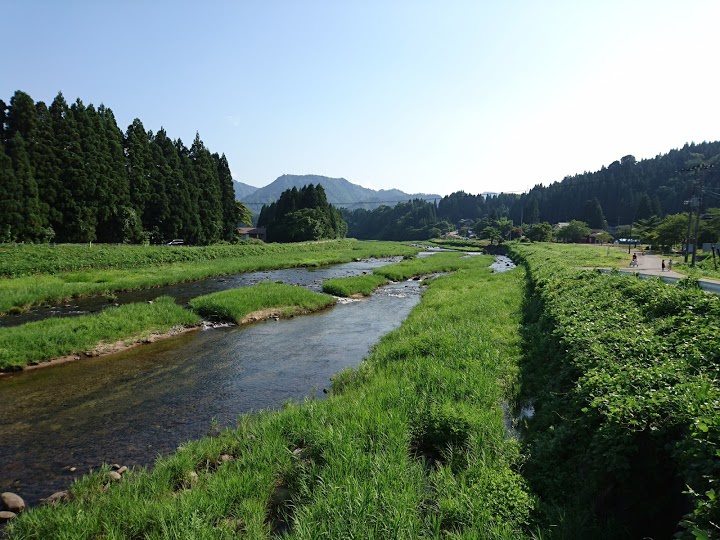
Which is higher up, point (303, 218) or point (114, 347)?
point (303, 218)

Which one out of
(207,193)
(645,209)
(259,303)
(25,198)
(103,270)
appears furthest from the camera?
(645,209)

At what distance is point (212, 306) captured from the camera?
21672 millimetres

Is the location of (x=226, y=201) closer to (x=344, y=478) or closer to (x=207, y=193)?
(x=207, y=193)

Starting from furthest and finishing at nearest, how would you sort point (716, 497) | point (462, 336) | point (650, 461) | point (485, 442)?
point (462, 336)
point (485, 442)
point (650, 461)
point (716, 497)

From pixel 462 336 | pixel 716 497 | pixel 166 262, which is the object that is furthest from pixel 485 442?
pixel 166 262

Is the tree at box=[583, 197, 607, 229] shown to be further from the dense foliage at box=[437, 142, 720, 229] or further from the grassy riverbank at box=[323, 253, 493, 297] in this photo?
the grassy riverbank at box=[323, 253, 493, 297]

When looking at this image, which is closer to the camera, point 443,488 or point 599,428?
point 599,428

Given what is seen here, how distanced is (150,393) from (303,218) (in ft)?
242

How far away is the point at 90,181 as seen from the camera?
41.7m

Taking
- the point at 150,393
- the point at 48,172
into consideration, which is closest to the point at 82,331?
the point at 150,393

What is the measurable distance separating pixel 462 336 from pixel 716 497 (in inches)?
428

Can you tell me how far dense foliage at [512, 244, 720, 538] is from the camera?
15.0 feet

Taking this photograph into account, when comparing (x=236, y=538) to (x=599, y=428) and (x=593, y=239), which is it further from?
(x=593, y=239)

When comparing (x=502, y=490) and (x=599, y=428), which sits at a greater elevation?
(x=599, y=428)
